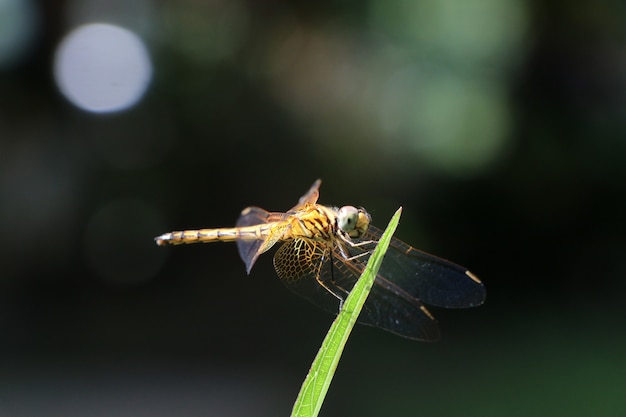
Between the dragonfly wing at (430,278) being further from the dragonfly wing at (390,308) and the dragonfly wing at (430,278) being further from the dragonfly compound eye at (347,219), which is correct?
the dragonfly compound eye at (347,219)

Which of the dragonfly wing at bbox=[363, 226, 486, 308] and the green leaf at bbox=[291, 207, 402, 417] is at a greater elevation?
the dragonfly wing at bbox=[363, 226, 486, 308]

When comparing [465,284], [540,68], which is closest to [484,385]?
[540,68]

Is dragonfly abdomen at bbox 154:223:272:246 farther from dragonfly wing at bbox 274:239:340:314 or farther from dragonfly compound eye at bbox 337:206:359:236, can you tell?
dragonfly compound eye at bbox 337:206:359:236

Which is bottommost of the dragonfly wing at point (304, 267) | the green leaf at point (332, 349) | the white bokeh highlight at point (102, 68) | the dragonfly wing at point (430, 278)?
the green leaf at point (332, 349)

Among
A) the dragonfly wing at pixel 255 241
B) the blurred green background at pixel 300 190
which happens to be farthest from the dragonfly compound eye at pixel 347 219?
the blurred green background at pixel 300 190

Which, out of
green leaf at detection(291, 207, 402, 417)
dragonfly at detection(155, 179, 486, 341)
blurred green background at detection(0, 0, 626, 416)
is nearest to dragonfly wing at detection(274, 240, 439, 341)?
dragonfly at detection(155, 179, 486, 341)

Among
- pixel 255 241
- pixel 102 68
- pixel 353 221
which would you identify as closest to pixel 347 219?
pixel 353 221
